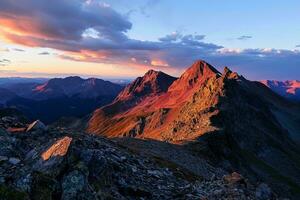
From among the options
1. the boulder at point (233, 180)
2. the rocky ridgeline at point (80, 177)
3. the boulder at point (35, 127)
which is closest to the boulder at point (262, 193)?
the rocky ridgeline at point (80, 177)

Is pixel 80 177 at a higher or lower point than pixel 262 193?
higher

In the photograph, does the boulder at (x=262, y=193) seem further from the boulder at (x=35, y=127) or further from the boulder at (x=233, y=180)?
the boulder at (x=35, y=127)

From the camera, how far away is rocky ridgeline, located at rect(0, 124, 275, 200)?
2109 cm

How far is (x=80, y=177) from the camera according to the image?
22344mm

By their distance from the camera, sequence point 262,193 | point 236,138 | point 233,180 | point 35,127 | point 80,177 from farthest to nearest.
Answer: point 236,138
point 35,127
point 233,180
point 262,193
point 80,177

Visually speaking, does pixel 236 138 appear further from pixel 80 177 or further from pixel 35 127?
pixel 80 177

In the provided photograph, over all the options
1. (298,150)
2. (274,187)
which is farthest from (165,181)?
(298,150)

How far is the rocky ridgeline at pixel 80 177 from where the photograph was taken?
21.1 m

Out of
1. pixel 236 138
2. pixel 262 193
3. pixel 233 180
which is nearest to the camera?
pixel 262 193

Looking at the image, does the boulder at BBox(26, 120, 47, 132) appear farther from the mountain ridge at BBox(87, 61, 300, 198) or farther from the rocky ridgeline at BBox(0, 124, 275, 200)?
the mountain ridge at BBox(87, 61, 300, 198)

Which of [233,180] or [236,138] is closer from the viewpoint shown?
[233,180]

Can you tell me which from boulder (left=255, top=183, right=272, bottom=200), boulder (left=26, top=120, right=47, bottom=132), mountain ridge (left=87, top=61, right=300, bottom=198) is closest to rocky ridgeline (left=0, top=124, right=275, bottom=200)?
boulder (left=255, top=183, right=272, bottom=200)

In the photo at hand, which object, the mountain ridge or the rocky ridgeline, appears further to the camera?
the mountain ridge

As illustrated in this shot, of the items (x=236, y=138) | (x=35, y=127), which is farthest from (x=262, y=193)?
(x=236, y=138)
